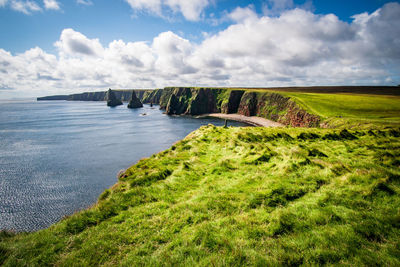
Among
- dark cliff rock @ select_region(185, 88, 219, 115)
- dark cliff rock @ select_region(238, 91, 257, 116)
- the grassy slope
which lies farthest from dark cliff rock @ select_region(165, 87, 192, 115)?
the grassy slope

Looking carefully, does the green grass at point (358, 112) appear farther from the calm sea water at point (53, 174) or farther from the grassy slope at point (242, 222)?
the calm sea water at point (53, 174)

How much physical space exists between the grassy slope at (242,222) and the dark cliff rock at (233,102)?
158m

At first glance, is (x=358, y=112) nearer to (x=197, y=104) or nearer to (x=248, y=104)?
(x=248, y=104)

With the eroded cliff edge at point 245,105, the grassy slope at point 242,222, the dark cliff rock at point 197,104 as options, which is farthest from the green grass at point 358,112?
the dark cliff rock at point 197,104

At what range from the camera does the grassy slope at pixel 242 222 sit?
18.4 feet

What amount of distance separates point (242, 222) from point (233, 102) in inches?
6621

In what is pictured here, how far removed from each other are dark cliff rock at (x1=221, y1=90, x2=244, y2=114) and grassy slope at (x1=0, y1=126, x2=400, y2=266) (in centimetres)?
15759

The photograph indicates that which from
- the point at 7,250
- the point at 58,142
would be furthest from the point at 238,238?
the point at 58,142

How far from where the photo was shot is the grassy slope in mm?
5594

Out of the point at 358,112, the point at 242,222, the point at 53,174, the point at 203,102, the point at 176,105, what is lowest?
the point at 53,174

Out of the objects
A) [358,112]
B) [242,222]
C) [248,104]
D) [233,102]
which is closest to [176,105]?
[233,102]

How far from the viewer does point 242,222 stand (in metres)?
7.21

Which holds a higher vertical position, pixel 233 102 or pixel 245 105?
pixel 233 102

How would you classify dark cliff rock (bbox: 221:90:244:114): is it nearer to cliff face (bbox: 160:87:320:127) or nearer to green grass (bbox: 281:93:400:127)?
cliff face (bbox: 160:87:320:127)
